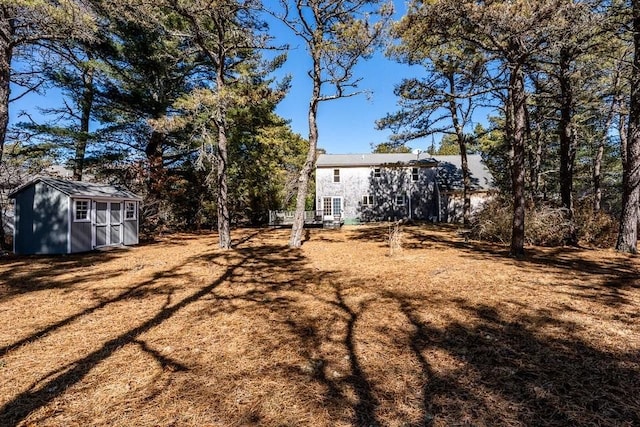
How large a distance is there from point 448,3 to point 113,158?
17.1 meters

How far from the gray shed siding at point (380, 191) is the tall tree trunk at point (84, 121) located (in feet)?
49.2

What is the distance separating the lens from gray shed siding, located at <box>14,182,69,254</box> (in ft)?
34.3

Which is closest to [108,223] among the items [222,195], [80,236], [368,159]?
[80,236]

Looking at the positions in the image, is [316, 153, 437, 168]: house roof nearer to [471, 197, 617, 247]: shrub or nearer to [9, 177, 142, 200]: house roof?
[471, 197, 617, 247]: shrub

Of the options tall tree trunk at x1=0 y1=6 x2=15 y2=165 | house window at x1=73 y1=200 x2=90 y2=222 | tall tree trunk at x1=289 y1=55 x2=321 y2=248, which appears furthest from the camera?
tall tree trunk at x1=289 y1=55 x2=321 y2=248

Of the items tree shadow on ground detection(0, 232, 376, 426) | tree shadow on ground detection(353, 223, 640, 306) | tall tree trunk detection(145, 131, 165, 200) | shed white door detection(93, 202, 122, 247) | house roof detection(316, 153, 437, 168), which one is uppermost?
house roof detection(316, 153, 437, 168)

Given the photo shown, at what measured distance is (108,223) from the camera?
12086 mm

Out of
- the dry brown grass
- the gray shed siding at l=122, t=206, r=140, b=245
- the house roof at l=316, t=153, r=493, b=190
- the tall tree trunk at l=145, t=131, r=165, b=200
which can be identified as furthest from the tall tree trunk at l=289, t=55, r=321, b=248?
the house roof at l=316, t=153, r=493, b=190

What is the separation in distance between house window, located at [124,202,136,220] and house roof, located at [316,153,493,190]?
46.6 ft

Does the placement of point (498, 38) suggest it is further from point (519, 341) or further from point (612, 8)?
point (519, 341)

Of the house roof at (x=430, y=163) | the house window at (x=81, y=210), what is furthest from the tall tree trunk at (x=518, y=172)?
the house roof at (x=430, y=163)

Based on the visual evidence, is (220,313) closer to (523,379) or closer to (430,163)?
(523,379)

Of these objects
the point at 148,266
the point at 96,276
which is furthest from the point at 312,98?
the point at 96,276

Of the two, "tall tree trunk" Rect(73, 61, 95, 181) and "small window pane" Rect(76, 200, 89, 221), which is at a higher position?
"tall tree trunk" Rect(73, 61, 95, 181)
